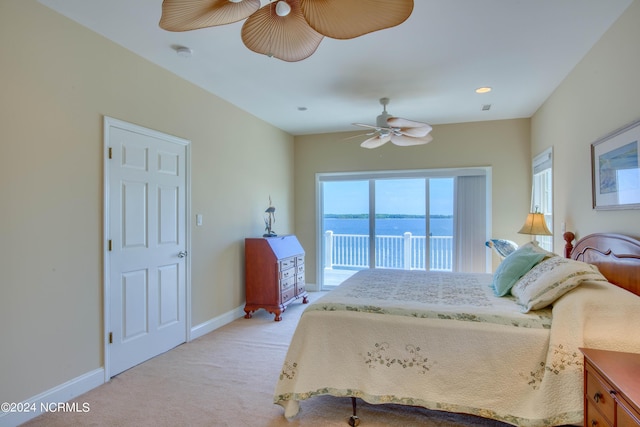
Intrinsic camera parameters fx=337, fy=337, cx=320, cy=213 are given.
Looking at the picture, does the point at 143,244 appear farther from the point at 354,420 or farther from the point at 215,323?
the point at 354,420

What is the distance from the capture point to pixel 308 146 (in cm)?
590

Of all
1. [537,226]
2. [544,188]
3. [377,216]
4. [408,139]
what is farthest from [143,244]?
[544,188]

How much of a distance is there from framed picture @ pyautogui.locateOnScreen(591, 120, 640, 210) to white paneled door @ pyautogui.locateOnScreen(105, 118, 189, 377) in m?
3.63

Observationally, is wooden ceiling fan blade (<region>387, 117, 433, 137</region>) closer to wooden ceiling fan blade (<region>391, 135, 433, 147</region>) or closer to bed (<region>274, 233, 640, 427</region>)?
wooden ceiling fan blade (<region>391, 135, 433, 147</region>)

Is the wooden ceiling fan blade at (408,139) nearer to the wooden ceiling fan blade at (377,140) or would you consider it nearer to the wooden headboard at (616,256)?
Answer: the wooden ceiling fan blade at (377,140)

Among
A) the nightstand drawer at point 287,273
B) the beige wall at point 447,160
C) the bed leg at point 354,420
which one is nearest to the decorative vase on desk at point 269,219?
the nightstand drawer at point 287,273

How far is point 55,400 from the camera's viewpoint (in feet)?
7.50

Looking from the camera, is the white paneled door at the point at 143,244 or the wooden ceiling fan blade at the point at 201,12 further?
the white paneled door at the point at 143,244

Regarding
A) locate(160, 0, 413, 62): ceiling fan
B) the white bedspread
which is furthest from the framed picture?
locate(160, 0, 413, 62): ceiling fan

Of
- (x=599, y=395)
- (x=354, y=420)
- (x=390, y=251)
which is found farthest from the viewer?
(x=390, y=251)

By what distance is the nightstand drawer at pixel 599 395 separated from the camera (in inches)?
54.6

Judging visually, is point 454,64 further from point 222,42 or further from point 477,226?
point 477,226

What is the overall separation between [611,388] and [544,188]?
353 cm

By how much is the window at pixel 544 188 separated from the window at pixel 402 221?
631 mm
